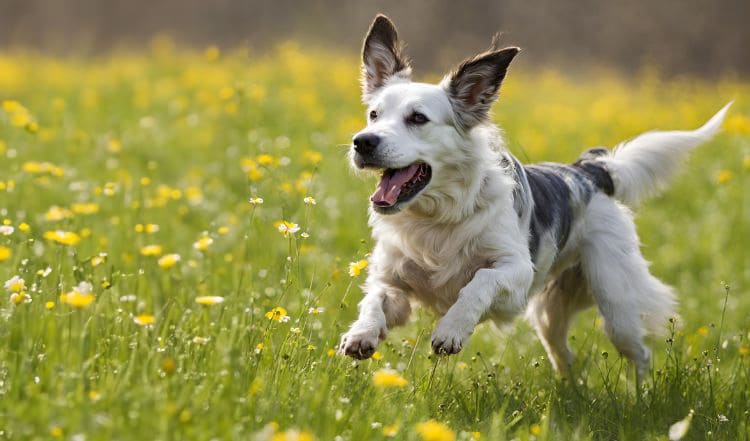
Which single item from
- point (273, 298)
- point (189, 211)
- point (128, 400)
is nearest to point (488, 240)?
point (273, 298)

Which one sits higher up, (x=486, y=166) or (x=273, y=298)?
(x=486, y=166)

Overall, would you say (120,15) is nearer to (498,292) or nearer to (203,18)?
(203,18)

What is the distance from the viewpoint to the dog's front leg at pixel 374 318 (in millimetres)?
3600

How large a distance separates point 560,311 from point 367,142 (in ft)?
6.28

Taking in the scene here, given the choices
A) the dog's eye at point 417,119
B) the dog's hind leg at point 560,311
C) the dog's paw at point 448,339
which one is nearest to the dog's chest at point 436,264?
the dog's eye at point 417,119

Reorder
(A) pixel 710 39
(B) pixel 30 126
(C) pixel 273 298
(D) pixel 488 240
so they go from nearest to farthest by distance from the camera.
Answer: (D) pixel 488 240
(C) pixel 273 298
(B) pixel 30 126
(A) pixel 710 39

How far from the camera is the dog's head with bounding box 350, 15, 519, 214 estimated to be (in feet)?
13.0

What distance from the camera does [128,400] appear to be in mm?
2553

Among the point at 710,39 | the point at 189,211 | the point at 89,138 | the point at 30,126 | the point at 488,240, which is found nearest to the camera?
the point at 488,240

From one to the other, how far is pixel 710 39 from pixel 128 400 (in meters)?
16.0

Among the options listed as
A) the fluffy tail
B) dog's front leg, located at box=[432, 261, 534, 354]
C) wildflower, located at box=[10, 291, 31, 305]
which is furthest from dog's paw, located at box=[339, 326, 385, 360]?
the fluffy tail

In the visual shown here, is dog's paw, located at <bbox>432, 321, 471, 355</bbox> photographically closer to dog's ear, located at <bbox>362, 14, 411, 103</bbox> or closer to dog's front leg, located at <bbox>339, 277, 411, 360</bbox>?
dog's front leg, located at <bbox>339, 277, 411, 360</bbox>

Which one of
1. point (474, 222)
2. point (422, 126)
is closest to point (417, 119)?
point (422, 126)

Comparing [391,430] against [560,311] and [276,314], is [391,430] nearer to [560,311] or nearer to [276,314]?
[276,314]
